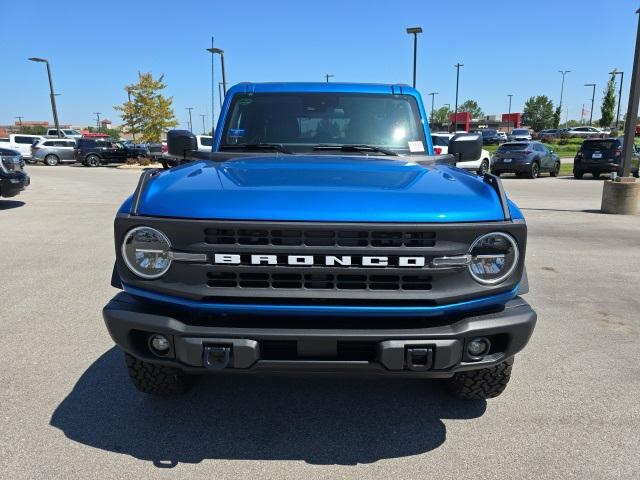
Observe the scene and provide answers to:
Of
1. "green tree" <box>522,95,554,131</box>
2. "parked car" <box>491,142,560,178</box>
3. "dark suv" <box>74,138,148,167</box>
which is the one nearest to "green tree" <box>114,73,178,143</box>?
"dark suv" <box>74,138,148,167</box>

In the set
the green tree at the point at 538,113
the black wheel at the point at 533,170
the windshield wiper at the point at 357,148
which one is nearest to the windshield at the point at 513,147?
the black wheel at the point at 533,170

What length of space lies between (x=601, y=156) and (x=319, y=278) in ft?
67.9

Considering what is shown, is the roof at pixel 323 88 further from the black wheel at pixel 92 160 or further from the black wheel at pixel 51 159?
the black wheel at pixel 51 159

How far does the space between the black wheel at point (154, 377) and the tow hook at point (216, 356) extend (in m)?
Result: 0.69

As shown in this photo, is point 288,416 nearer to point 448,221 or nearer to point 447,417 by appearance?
point 447,417

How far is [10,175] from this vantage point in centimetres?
1134

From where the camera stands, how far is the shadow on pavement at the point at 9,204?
1199cm

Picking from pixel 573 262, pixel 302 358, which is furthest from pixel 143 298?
pixel 573 262

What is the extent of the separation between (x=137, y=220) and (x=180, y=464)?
1222 millimetres

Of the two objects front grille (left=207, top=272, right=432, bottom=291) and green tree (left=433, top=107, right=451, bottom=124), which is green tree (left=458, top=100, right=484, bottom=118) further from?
front grille (left=207, top=272, right=432, bottom=291)

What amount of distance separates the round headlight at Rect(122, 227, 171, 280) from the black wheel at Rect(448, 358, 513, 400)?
5.73 feet

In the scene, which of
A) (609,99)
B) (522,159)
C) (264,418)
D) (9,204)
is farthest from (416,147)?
(609,99)

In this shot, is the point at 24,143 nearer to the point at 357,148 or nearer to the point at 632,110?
the point at 632,110

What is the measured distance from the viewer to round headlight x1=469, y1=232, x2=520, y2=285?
2479mm
